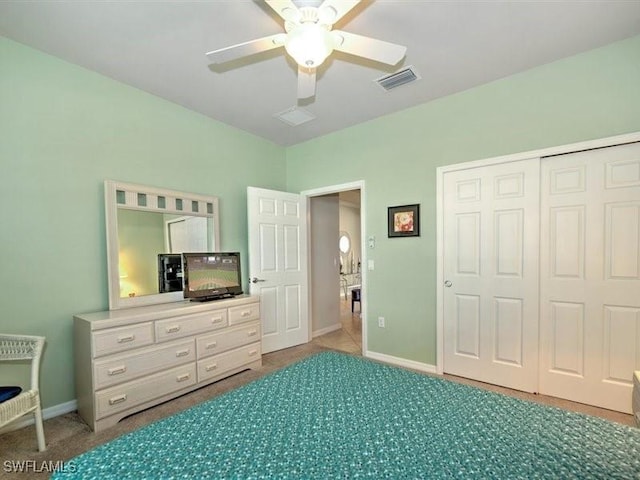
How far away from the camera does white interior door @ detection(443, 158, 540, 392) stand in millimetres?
2617

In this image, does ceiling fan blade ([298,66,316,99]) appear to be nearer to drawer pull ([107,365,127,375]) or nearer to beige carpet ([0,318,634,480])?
drawer pull ([107,365,127,375])

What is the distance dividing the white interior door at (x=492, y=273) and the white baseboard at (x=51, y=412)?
3340 mm

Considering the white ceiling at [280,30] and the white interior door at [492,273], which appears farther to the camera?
the white interior door at [492,273]

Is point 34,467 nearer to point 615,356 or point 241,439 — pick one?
point 241,439

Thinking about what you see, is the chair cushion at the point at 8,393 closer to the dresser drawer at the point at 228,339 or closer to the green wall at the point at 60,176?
the green wall at the point at 60,176

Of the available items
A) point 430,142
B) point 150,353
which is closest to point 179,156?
point 150,353

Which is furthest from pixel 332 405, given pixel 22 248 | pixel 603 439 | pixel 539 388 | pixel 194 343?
pixel 22 248

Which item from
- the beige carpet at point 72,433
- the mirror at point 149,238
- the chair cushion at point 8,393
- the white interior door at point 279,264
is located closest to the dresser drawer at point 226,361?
the beige carpet at point 72,433

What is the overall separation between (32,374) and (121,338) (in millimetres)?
504

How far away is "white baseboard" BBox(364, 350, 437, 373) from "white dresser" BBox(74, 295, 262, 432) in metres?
1.47

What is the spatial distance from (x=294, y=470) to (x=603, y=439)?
103 centimetres

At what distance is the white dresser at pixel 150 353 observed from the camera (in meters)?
2.19

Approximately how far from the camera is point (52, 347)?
2.38 meters

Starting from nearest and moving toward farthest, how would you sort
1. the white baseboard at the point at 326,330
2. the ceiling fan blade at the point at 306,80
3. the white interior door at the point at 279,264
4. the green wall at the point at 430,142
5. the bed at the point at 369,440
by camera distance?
the bed at the point at 369,440 → the ceiling fan blade at the point at 306,80 → the green wall at the point at 430,142 → the white interior door at the point at 279,264 → the white baseboard at the point at 326,330
